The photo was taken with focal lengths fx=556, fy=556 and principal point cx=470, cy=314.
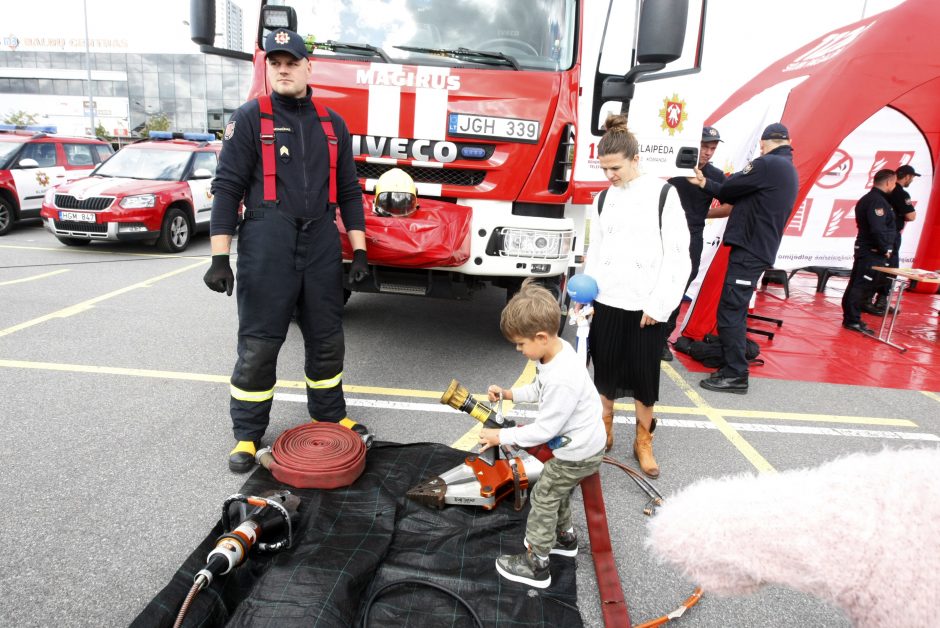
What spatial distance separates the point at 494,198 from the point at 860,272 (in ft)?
16.7

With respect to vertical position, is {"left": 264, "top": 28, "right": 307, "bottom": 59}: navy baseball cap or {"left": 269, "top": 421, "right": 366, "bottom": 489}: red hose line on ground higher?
{"left": 264, "top": 28, "right": 307, "bottom": 59}: navy baseball cap

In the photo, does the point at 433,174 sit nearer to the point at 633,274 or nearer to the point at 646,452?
the point at 633,274

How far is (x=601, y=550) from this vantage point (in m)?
2.25

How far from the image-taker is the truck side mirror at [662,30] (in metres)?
3.38

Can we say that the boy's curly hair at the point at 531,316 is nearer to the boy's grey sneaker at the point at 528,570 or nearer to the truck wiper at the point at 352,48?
the boy's grey sneaker at the point at 528,570

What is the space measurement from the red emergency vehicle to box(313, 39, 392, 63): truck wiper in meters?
8.77

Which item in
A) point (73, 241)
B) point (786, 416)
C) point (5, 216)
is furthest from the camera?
point (5, 216)

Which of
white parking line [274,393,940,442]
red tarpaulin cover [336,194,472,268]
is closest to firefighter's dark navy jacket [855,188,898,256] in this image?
white parking line [274,393,940,442]

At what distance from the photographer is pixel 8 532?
2285 millimetres

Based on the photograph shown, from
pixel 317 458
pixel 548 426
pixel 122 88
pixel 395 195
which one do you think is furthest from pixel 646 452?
pixel 122 88

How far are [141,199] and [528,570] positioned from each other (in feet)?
27.9

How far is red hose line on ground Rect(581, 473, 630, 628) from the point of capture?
2.06 metres

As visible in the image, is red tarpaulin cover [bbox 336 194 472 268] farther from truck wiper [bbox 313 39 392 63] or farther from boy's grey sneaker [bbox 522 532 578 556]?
boy's grey sneaker [bbox 522 532 578 556]

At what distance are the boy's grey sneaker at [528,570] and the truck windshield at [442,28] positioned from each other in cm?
328
